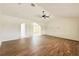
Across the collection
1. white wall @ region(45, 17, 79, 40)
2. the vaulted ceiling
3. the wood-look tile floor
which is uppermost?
the vaulted ceiling

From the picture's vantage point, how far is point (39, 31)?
90.3 inches

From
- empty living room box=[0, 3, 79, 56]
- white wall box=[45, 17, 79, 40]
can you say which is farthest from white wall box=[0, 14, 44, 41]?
white wall box=[45, 17, 79, 40]

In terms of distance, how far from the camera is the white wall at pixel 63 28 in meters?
2.12

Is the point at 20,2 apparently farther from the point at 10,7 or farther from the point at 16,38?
the point at 16,38

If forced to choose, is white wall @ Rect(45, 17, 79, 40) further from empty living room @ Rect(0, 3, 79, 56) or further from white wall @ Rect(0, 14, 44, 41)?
white wall @ Rect(0, 14, 44, 41)

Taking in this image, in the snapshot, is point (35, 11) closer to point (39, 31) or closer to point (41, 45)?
point (39, 31)

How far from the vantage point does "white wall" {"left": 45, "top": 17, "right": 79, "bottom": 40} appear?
2.12 m

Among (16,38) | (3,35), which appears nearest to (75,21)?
(16,38)

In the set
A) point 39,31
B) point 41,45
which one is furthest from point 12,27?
point 41,45

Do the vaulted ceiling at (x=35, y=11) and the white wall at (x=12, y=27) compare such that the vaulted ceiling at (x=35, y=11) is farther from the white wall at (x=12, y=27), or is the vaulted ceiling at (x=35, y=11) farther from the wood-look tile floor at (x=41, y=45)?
the wood-look tile floor at (x=41, y=45)

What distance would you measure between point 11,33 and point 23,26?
0.31 meters

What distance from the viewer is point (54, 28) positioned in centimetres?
236

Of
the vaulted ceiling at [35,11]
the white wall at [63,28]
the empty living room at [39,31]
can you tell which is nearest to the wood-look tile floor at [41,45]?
the empty living room at [39,31]

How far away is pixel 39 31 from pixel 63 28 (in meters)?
0.51
